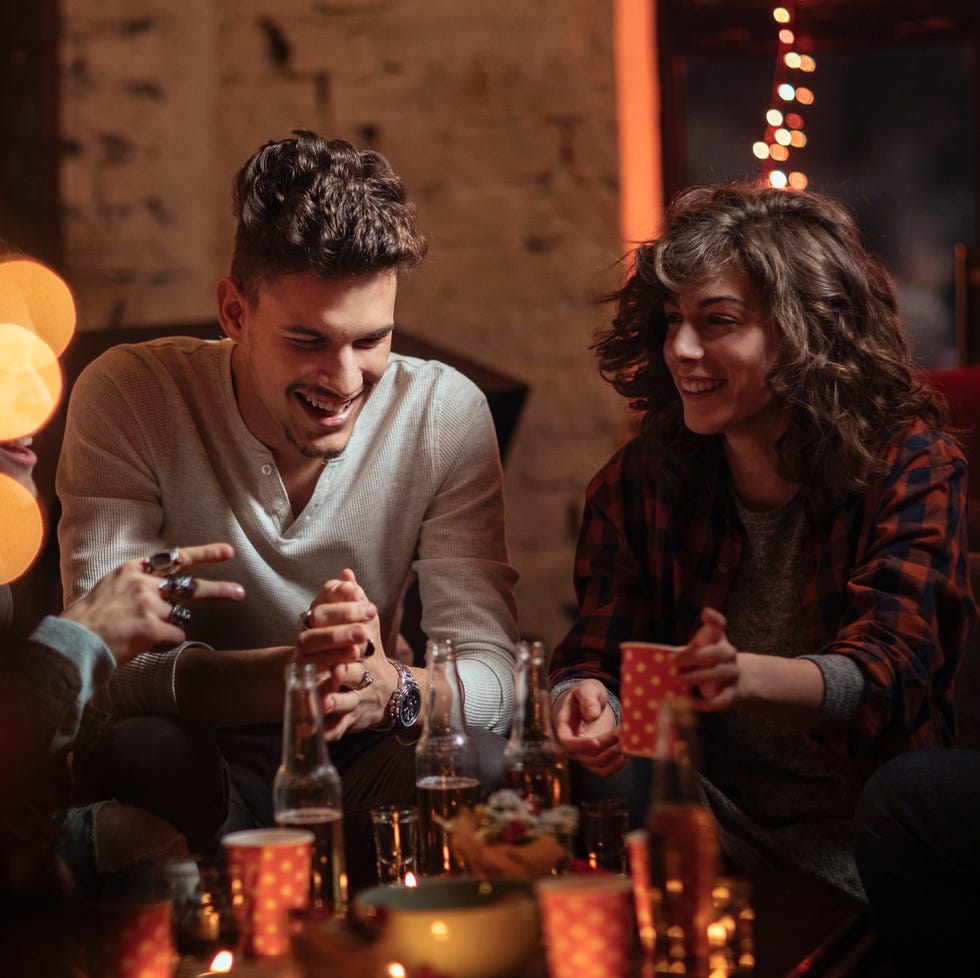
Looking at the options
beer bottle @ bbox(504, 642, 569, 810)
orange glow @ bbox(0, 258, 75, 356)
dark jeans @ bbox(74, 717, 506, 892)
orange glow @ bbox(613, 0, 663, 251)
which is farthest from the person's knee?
orange glow @ bbox(613, 0, 663, 251)

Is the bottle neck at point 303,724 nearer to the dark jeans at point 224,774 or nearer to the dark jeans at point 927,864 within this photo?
the dark jeans at point 224,774

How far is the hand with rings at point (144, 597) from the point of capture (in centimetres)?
151

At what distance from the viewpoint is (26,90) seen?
3.71m

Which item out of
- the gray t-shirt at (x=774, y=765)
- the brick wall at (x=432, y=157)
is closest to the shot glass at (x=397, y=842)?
the gray t-shirt at (x=774, y=765)

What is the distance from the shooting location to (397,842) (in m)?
1.44

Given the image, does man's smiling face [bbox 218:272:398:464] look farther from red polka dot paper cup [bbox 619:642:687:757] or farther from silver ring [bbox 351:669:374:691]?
red polka dot paper cup [bbox 619:642:687:757]

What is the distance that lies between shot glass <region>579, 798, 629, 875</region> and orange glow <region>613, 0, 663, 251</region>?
7.42 feet

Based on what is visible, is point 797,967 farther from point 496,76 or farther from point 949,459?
point 496,76

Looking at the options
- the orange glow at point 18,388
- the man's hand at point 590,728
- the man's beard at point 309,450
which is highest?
the orange glow at point 18,388

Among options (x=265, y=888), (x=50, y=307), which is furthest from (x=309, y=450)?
(x=50, y=307)

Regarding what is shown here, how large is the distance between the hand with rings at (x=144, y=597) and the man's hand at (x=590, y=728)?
49cm

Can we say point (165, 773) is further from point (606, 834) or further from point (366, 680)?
point (606, 834)

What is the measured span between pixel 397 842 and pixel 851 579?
75 centimetres

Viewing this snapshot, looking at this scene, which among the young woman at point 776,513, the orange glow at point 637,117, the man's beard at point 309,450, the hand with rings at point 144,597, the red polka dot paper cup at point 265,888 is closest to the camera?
the red polka dot paper cup at point 265,888
